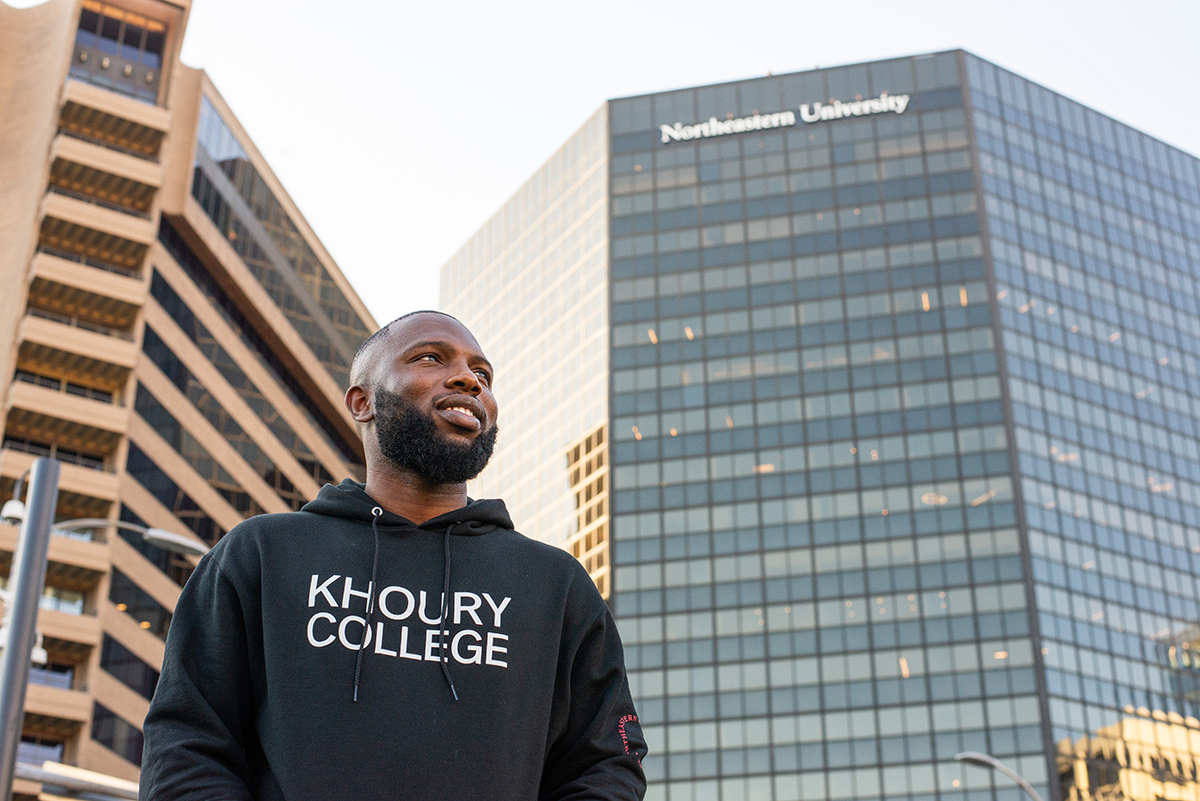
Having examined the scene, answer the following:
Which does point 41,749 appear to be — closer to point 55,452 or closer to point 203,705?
point 55,452

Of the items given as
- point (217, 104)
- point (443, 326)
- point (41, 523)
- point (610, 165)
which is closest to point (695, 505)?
point (610, 165)

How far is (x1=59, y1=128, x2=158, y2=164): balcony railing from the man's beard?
62.7m

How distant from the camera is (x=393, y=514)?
3.52m

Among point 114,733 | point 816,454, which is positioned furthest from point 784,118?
point 114,733

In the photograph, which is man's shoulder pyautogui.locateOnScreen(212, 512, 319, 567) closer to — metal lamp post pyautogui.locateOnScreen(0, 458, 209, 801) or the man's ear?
the man's ear

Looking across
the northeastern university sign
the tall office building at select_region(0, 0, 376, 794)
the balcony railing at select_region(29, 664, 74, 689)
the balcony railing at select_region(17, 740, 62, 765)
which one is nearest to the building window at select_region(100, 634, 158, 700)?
the tall office building at select_region(0, 0, 376, 794)

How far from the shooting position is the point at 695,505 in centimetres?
9238

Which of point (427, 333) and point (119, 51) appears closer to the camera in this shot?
point (427, 333)

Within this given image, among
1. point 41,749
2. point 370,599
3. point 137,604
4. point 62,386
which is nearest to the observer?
point 370,599

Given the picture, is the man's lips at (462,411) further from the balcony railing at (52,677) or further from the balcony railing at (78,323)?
the balcony railing at (78,323)

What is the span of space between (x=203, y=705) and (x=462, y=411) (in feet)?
3.23

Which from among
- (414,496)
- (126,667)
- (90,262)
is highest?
(90,262)

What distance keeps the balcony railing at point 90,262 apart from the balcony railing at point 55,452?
790 centimetres

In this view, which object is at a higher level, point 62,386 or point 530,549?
point 62,386
